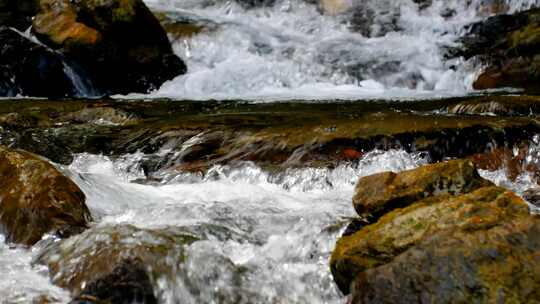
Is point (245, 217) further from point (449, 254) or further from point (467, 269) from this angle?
point (467, 269)

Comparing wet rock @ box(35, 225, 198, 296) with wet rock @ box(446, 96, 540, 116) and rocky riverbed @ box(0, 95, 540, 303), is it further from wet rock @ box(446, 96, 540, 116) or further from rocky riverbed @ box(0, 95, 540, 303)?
wet rock @ box(446, 96, 540, 116)

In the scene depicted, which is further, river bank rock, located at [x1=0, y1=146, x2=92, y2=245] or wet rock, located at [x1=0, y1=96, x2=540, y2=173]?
wet rock, located at [x1=0, y1=96, x2=540, y2=173]

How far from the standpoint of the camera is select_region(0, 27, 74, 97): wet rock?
12.1 m

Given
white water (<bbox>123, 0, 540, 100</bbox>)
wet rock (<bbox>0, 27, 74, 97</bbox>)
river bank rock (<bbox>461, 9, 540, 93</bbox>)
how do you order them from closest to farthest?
river bank rock (<bbox>461, 9, 540, 93</bbox>) → wet rock (<bbox>0, 27, 74, 97</bbox>) → white water (<bbox>123, 0, 540, 100</bbox>)

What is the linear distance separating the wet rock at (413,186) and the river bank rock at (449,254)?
21.6 inches

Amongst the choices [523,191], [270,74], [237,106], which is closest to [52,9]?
[270,74]

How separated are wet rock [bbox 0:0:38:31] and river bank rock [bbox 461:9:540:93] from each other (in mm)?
8754

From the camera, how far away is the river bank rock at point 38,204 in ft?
14.3

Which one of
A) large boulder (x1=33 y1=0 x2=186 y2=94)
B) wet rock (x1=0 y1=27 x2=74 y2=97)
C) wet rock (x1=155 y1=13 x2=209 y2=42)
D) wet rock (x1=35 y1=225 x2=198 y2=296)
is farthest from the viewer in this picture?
wet rock (x1=155 y1=13 x2=209 y2=42)

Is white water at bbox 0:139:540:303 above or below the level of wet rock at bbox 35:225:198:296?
below

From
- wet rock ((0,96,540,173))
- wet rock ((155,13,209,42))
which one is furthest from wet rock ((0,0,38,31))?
wet rock ((0,96,540,173))

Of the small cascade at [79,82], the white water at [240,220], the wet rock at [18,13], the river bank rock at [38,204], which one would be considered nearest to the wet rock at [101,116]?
the white water at [240,220]

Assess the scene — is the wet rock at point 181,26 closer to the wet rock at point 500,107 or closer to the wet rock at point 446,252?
the wet rock at point 500,107

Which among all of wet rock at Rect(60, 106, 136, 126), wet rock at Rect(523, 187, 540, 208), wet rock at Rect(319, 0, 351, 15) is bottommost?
wet rock at Rect(319, 0, 351, 15)
